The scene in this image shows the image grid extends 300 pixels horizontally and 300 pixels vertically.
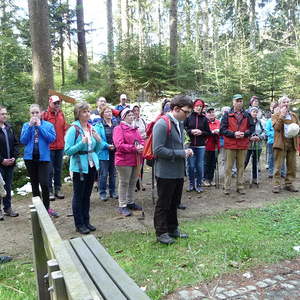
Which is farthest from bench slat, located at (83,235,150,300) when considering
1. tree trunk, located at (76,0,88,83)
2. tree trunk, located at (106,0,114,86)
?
tree trunk, located at (76,0,88,83)

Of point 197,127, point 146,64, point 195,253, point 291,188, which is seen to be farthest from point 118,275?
point 146,64

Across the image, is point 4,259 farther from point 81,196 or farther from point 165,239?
point 165,239

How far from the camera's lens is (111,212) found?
6.88 meters

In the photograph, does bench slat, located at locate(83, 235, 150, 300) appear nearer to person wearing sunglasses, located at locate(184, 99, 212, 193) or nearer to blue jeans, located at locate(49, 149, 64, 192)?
blue jeans, located at locate(49, 149, 64, 192)

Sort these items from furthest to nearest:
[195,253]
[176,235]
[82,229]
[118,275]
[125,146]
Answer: [125,146]
[82,229]
[176,235]
[195,253]
[118,275]

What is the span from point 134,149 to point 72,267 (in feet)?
16.2

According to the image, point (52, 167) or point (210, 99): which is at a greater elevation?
point (210, 99)

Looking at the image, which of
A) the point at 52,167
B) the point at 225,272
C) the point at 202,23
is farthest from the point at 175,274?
the point at 202,23

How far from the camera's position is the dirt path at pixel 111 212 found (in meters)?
5.66

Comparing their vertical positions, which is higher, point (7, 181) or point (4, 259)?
point (7, 181)

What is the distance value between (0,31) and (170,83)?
8326mm

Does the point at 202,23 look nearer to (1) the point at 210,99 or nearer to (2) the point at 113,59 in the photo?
(2) the point at 113,59

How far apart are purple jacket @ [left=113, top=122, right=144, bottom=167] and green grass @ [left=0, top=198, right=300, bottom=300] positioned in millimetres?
1496

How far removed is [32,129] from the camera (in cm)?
615
